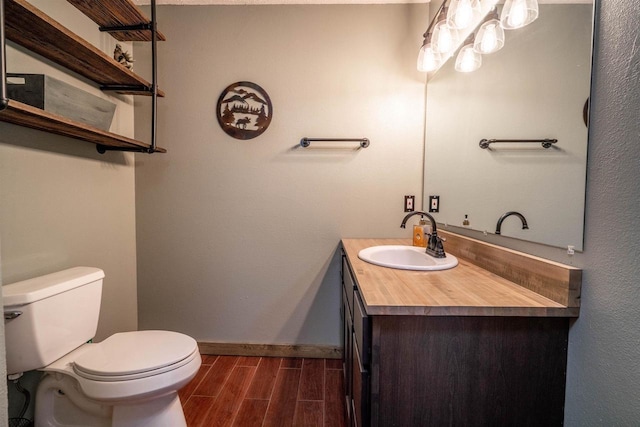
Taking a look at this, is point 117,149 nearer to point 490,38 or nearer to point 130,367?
point 130,367

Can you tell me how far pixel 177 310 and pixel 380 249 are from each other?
5.06 ft

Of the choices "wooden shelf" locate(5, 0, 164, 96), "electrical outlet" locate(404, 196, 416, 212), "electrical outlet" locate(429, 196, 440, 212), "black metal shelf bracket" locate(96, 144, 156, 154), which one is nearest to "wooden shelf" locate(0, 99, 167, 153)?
"black metal shelf bracket" locate(96, 144, 156, 154)

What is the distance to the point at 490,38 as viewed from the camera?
1.22 meters

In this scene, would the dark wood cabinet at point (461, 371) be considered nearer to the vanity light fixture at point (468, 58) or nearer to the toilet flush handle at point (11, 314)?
the vanity light fixture at point (468, 58)

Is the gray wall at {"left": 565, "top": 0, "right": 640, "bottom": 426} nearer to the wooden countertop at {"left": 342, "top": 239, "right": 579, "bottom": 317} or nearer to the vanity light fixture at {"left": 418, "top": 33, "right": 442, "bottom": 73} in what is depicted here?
the wooden countertop at {"left": 342, "top": 239, "right": 579, "bottom": 317}

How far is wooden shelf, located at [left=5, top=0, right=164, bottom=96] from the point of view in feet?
3.38

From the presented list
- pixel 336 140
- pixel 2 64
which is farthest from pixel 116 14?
pixel 336 140

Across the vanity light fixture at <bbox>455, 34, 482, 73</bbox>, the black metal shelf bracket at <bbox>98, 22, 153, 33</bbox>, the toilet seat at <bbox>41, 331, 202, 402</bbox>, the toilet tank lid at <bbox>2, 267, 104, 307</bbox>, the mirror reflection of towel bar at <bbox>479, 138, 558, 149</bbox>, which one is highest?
the black metal shelf bracket at <bbox>98, 22, 153, 33</bbox>

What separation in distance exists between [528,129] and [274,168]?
143cm

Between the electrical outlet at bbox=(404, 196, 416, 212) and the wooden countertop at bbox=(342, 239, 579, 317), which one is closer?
the wooden countertop at bbox=(342, 239, 579, 317)

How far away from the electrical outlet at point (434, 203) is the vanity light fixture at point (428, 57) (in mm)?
798

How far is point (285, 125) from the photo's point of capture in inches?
76.2

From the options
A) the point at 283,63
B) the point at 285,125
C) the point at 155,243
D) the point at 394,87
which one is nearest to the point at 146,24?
the point at 283,63

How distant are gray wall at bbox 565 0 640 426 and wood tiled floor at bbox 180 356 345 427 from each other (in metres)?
1.10
